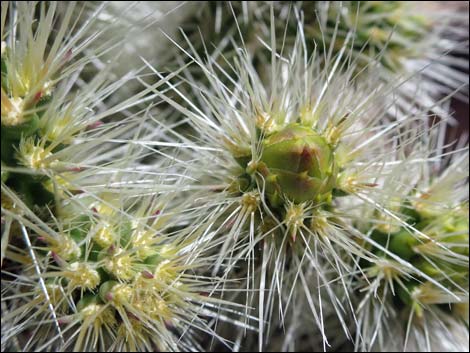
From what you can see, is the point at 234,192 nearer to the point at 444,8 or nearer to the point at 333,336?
the point at 333,336

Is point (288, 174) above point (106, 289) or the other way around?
above

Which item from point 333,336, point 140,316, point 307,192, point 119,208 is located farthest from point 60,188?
point 333,336

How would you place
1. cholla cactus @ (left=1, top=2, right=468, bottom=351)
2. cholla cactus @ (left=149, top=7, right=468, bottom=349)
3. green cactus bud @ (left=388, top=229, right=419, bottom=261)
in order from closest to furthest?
cholla cactus @ (left=1, top=2, right=468, bottom=351), cholla cactus @ (left=149, top=7, right=468, bottom=349), green cactus bud @ (left=388, top=229, right=419, bottom=261)

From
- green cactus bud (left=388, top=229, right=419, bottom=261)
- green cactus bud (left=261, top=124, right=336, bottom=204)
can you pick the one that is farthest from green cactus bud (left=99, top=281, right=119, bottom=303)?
green cactus bud (left=388, top=229, right=419, bottom=261)

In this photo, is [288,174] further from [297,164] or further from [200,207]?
[200,207]

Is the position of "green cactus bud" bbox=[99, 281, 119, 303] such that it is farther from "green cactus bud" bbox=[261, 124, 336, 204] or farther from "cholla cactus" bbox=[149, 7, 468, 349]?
"green cactus bud" bbox=[261, 124, 336, 204]

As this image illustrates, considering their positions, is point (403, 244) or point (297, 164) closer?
point (297, 164)

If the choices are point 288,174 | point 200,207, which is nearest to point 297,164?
point 288,174

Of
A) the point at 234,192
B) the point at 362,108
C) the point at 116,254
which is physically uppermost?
the point at 362,108
